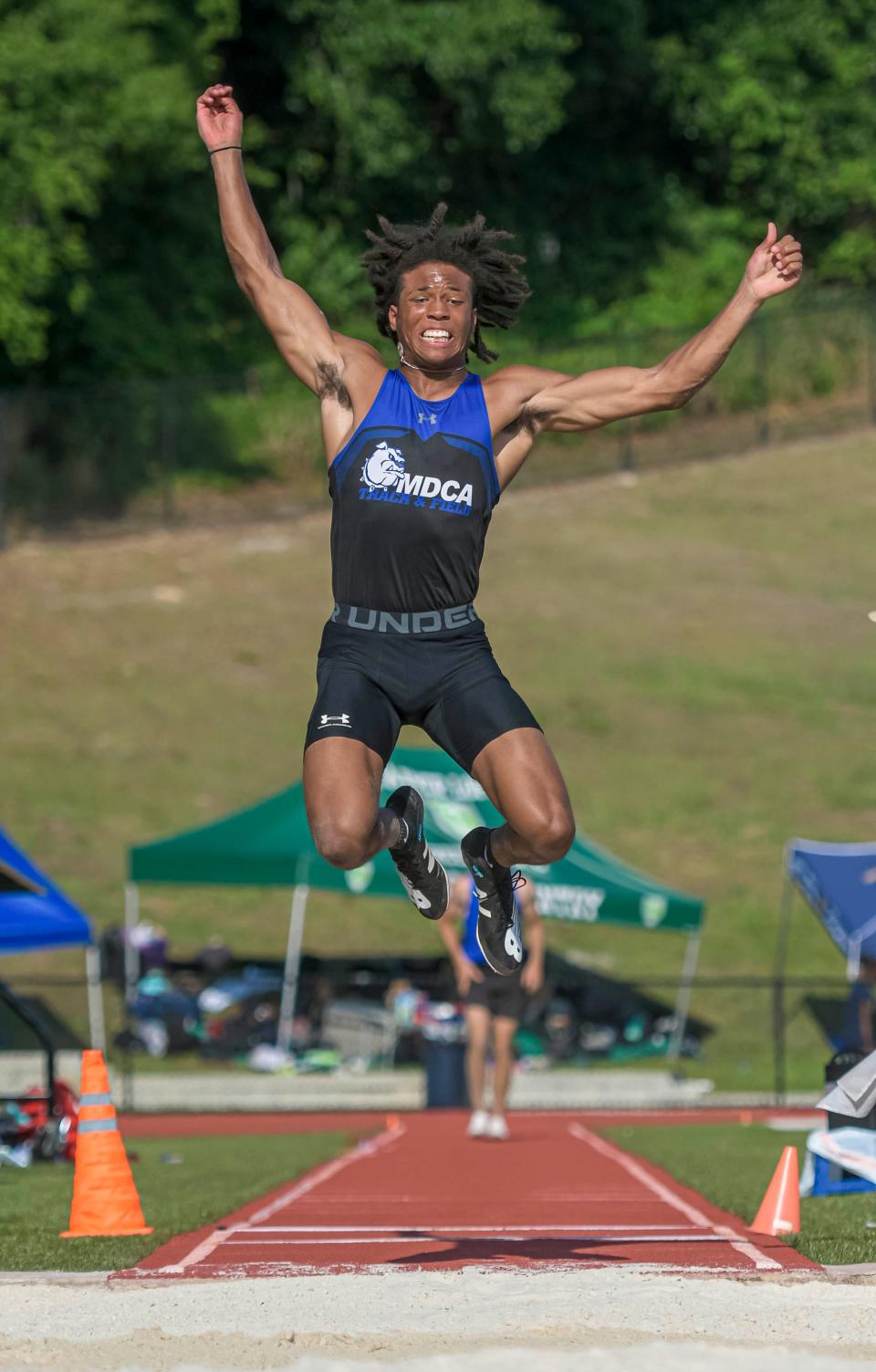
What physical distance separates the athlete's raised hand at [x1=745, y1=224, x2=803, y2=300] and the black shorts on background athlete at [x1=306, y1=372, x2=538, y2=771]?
1.09 meters

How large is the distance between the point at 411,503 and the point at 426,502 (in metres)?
0.05

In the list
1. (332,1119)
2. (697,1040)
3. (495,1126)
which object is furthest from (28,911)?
(697,1040)

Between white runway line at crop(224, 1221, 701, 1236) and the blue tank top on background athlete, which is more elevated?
the blue tank top on background athlete

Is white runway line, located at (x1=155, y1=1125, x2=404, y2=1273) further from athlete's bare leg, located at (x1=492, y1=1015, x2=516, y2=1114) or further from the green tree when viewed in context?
the green tree

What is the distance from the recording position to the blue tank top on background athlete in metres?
6.84

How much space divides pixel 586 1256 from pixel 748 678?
1174 inches

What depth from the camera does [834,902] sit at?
2000cm

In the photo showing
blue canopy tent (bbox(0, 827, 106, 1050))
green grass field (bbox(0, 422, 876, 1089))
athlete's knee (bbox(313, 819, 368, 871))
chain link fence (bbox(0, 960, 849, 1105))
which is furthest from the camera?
green grass field (bbox(0, 422, 876, 1089))

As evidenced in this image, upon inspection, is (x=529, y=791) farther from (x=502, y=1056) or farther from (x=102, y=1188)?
(x=502, y=1056)

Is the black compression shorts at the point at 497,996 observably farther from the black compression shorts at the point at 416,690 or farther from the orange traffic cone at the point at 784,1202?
the black compression shorts at the point at 416,690

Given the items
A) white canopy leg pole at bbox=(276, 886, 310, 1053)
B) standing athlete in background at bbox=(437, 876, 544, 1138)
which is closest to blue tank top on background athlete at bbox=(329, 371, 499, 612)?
standing athlete in background at bbox=(437, 876, 544, 1138)

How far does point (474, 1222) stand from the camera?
29.1 feet

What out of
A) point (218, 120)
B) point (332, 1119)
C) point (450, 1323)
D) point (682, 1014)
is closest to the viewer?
point (450, 1323)

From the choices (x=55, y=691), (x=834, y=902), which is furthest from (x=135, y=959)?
(x=55, y=691)
